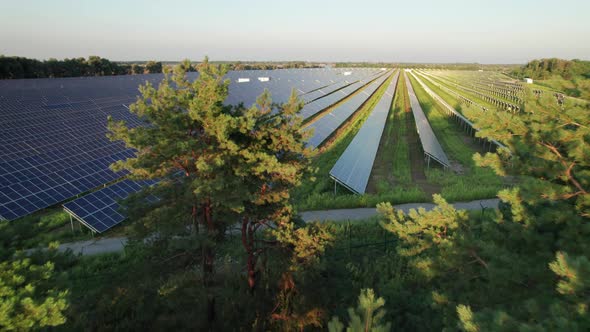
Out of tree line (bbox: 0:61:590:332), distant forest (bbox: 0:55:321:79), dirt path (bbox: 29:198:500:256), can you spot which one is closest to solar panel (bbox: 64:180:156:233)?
dirt path (bbox: 29:198:500:256)

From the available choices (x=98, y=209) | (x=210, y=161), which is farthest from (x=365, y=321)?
(x=98, y=209)

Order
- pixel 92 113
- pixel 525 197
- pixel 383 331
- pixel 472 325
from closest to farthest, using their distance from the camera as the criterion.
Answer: pixel 383 331 → pixel 472 325 → pixel 525 197 → pixel 92 113

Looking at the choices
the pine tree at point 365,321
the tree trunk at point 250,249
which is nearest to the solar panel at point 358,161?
the tree trunk at point 250,249

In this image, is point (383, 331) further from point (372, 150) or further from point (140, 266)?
point (372, 150)

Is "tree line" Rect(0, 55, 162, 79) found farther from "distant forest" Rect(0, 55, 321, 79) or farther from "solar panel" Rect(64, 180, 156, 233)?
"solar panel" Rect(64, 180, 156, 233)

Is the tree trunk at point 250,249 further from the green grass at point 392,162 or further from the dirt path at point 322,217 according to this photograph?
the green grass at point 392,162

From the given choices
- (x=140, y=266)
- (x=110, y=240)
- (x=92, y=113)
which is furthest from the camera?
(x=92, y=113)

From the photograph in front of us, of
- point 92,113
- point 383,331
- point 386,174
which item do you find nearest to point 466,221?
point 383,331
